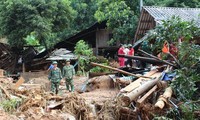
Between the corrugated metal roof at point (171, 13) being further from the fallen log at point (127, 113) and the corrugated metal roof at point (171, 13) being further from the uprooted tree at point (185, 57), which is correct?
the fallen log at point (127, 113)

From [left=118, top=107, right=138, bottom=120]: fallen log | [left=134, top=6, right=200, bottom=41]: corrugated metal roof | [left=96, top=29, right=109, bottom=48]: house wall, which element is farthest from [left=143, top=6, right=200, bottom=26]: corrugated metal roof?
[left=118, top=107, right=138, bottom=120]: fallen log

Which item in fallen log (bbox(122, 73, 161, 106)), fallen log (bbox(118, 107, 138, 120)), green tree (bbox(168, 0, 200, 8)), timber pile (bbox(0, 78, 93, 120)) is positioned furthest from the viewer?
green tree (bbox(168, 0, 200, 8))

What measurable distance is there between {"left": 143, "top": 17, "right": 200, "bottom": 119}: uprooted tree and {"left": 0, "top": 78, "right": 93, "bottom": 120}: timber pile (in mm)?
2578

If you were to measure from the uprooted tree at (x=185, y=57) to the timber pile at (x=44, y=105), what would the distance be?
2.58m

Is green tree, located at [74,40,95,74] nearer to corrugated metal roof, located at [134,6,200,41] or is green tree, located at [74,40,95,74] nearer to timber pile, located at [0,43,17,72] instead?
corrugated metal roof, located at [134,6,200,41]

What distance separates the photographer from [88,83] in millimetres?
12414

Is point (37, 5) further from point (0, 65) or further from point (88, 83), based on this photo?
point (88, 83)

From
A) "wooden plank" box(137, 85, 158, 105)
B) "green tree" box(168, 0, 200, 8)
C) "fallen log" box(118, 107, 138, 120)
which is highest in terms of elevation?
"green tree" box(168, 0, 200, 8)

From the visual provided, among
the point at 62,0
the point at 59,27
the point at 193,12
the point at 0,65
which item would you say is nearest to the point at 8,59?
the point at 0,65

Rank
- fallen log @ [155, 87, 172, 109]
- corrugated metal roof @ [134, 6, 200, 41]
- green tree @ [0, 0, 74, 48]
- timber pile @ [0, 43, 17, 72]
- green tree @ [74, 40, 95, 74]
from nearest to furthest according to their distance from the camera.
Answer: fallen log @ [155, 87, 172, 109]
corrugated metal roof @ [134, 6, 200, 41]
green tree @ [74, 40, 95, 74]
green tree @ [0, 0, 74, 48]
timber pile @ [0, 43, 17, 72]

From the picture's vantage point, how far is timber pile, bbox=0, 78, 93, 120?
24.3 ft

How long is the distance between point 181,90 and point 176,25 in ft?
7.33

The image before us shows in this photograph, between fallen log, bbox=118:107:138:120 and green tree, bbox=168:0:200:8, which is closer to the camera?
fallen log, bbox=118:107:138:120

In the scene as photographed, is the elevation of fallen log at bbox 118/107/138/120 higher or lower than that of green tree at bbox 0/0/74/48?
lower
